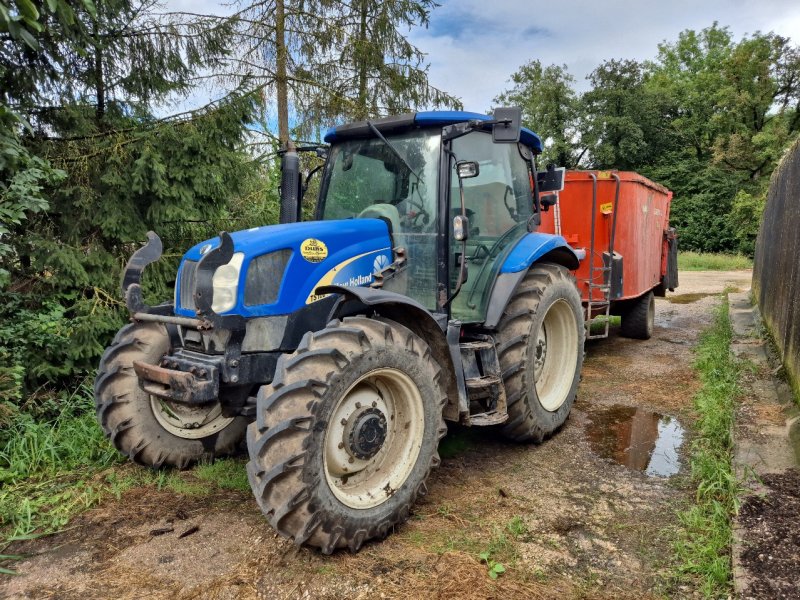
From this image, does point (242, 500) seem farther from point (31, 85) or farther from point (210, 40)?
point (210, 40)

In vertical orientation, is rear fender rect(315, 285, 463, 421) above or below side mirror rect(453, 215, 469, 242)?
below

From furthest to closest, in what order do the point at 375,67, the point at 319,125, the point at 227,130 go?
the point at 375,67
the point at 319,125
the point at 227,130

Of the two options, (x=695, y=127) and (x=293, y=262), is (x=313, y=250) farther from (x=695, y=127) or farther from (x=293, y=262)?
(x=695, y=127)

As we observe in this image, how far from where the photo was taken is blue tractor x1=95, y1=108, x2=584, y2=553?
2.81 metres

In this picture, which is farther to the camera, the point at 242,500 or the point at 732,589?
the point at 242,500

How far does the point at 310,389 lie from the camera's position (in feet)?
8.96

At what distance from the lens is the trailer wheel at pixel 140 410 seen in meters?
3.64

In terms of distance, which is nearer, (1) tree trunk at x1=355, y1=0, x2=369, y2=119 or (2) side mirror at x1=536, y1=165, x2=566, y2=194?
(2) side mirror at x1=536, y1=165, x2=566, y2=194

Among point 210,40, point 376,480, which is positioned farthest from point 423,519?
point 210,40

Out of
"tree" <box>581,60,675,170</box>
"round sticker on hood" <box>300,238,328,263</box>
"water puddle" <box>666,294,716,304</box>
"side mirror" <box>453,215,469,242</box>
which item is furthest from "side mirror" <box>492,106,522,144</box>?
"tree" <box>581,60,675,170</box>

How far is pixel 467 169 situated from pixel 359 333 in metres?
1.50

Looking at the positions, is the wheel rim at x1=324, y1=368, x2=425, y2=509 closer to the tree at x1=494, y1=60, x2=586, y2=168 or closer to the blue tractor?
the blue tractor

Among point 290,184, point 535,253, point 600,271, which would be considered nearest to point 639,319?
point 600,271

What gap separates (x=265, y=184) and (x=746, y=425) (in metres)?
5.94
